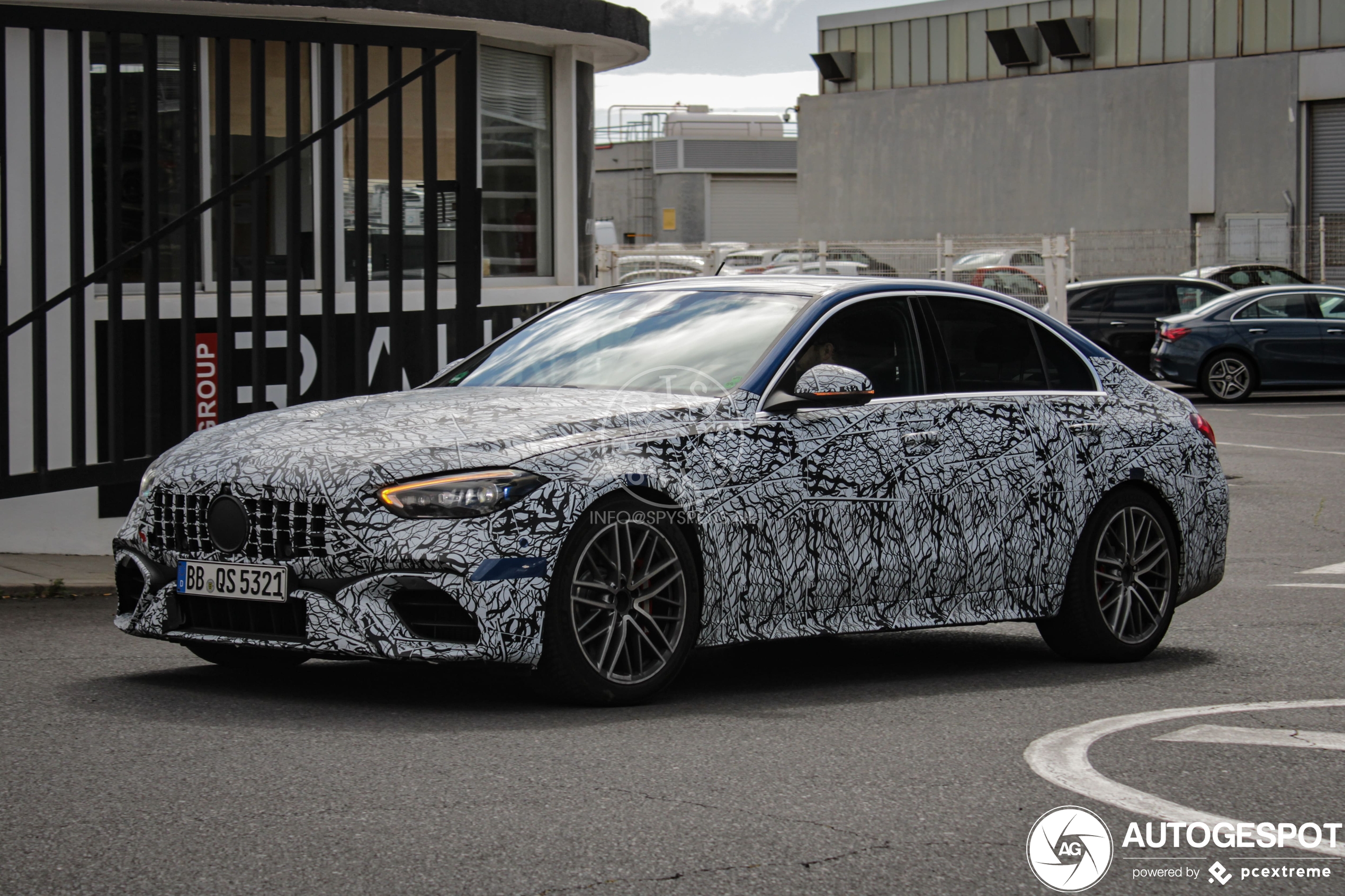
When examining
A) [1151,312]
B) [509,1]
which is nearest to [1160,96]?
[1151,312]

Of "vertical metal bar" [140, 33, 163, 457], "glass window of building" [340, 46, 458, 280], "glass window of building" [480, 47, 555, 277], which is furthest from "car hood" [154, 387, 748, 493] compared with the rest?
"glass window of building" [480, 47, 555, 277]

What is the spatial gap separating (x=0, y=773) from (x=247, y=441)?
1.52m

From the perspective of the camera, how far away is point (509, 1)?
13203 mm

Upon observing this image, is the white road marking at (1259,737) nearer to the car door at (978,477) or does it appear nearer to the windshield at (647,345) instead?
the car door at (978,477)

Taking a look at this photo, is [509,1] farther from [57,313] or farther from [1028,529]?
[1028,529]

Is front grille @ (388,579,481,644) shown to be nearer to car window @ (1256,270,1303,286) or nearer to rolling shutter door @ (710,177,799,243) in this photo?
car window @ (1256,270,1303,286)

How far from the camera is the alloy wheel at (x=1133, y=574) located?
761cm

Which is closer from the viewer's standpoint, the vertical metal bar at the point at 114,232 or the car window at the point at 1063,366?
the car window at the point at 1063,366

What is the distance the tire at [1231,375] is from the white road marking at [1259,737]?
66.3 feet

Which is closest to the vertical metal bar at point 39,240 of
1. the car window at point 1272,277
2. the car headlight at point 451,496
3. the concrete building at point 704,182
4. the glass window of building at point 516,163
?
the car headlight at point 451,496

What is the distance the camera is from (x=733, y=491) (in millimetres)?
6371

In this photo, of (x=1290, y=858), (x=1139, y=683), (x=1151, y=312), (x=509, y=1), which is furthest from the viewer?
(x=1151, y=312)

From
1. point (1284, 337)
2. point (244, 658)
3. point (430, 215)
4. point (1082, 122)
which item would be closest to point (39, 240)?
point (430, 215)

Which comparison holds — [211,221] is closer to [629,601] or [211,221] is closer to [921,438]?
[921,438]
